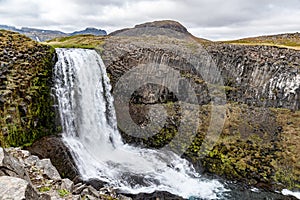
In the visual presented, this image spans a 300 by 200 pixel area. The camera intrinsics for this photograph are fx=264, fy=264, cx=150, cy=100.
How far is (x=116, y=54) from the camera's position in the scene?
24875 millimetres

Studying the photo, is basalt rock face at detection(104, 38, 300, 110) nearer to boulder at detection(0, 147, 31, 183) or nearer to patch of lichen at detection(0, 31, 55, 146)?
patch of lichen at detection(0, 31, 55, 146)

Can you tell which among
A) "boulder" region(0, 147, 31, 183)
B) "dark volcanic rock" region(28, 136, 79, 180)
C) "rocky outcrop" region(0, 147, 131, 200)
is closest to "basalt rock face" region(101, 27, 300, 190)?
"dark volcanic rock" region(28, 136, 79, 180)

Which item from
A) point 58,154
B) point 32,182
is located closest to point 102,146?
point 58,154

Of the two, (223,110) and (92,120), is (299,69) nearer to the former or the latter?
(223,110)

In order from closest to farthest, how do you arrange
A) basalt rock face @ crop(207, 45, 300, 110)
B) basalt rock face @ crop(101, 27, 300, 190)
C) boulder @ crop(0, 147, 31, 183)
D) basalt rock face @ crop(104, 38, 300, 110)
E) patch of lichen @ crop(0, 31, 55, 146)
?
boulder @ crop(0, 147, 31, 183)
patch of lichen @ crop(0, 31, 55, 146)
basalt rock face @ crop(101, 27, 300, 190)
basalt rock face @ crop(207, 45, 300, 110)
basalt rock face @ crop(104, 38, 300, 110)

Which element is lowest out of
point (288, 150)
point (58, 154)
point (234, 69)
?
point (288, 150)

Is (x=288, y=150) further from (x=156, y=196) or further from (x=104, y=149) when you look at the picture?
(x=104, y=149)

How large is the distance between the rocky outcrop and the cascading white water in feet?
11.8

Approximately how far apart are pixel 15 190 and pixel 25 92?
13.1m

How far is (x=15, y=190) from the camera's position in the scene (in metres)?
3.91

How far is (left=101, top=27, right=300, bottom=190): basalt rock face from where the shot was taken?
687 inches

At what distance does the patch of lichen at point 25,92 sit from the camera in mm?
14133

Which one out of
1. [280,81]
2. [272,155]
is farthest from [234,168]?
[280,81]

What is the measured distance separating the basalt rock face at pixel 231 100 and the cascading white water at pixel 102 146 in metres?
1.46
